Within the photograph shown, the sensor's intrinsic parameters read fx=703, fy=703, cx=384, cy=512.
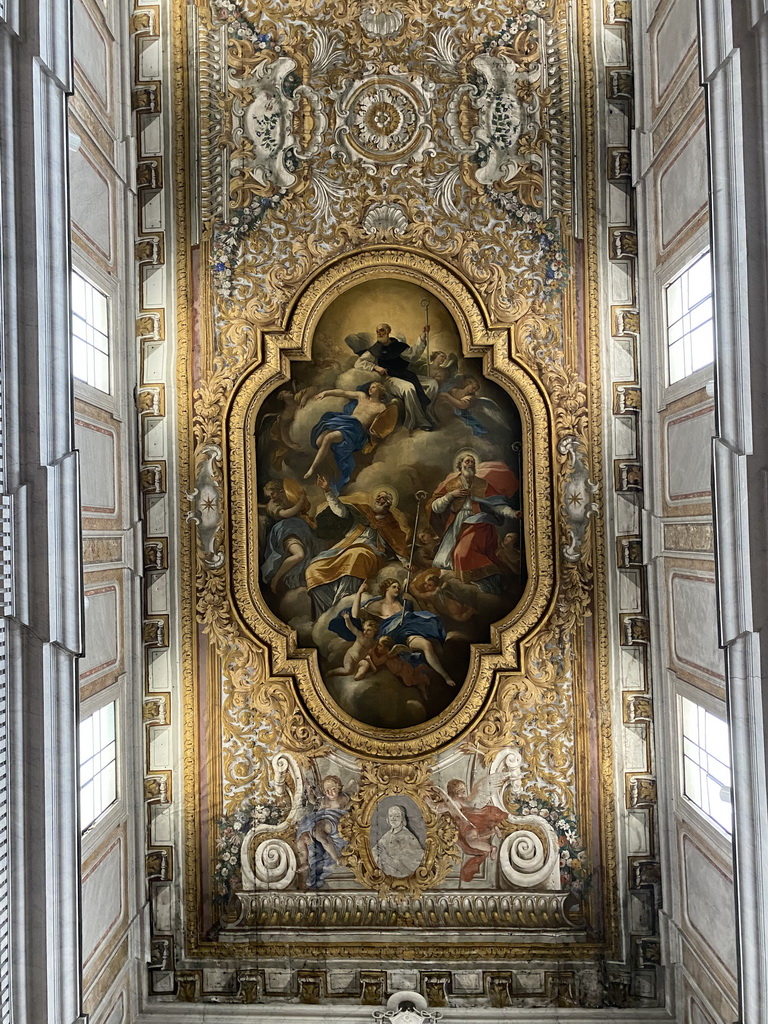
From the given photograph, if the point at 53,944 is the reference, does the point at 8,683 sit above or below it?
above

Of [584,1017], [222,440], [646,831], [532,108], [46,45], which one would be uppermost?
[532,108]

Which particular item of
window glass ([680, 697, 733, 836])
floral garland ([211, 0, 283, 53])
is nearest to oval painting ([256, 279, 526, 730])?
window glass ([680, 697, 733, 836])

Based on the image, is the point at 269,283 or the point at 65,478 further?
the point at 269,283

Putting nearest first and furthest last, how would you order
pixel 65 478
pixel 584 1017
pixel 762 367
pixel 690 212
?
pixel 762 367, pixel 65 478, pixel 690 212, pixel 584 1017

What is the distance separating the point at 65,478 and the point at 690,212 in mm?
7099

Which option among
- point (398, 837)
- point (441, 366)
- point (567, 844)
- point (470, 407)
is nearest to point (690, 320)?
point (470, 407)

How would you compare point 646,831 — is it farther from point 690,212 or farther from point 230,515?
point 690,212

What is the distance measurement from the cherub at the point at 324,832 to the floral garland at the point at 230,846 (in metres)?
0.73

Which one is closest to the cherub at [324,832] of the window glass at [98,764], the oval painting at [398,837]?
the oval painting at [398,837]

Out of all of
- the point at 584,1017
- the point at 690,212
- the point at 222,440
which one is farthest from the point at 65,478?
the point at 584,1017

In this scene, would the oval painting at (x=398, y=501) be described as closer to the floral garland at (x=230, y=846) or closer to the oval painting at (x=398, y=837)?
the oval painting at (x=398, y=837)

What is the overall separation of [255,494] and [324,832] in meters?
4.48

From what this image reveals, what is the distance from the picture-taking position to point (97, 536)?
814 centimetres

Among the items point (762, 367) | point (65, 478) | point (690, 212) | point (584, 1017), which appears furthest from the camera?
point (584, 1017)
